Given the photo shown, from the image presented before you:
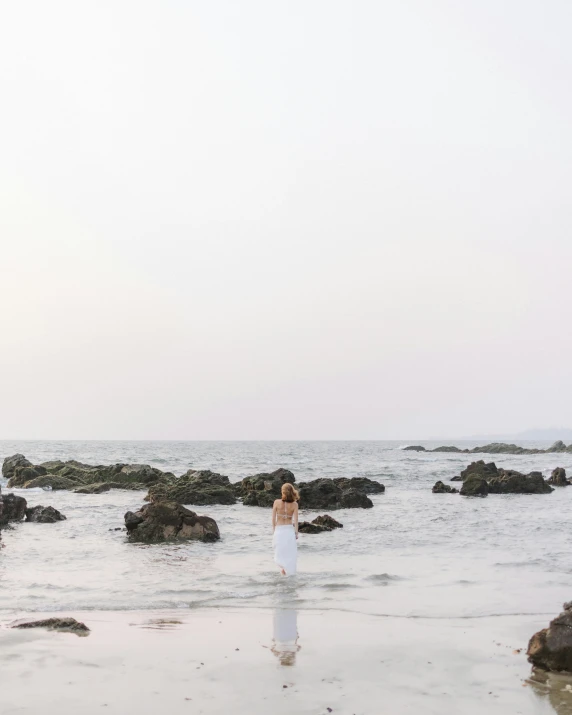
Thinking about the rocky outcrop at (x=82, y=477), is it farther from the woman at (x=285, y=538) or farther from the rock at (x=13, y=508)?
the woman at (x=285, y=538)

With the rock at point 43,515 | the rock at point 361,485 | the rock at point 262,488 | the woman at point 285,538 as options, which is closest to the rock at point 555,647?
the woman at point 285,538

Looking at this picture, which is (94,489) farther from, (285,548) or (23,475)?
(285,548)

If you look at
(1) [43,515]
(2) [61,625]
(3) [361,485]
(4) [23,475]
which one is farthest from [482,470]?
(2) [61,625]

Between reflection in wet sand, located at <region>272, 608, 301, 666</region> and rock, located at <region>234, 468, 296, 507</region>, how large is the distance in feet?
60.2

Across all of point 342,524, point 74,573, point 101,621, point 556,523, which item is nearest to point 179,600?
point 101,621

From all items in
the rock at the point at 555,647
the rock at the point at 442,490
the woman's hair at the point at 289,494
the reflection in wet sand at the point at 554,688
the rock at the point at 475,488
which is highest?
the woman's hair at the point at 289,494

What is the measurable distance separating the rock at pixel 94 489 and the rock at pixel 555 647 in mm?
29340

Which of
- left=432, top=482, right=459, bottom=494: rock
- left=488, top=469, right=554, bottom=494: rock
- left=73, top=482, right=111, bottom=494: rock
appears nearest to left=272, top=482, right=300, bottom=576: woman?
left=73, top=482, right=111, bottom=494: rock

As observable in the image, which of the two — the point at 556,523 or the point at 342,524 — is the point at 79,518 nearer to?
the point at 342,524

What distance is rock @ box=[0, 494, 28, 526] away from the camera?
2135 cm

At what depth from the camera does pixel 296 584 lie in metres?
12.5

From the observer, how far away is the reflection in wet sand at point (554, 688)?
6277mm

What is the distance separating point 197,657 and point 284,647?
1.09m

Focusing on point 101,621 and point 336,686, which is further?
point 101,621
